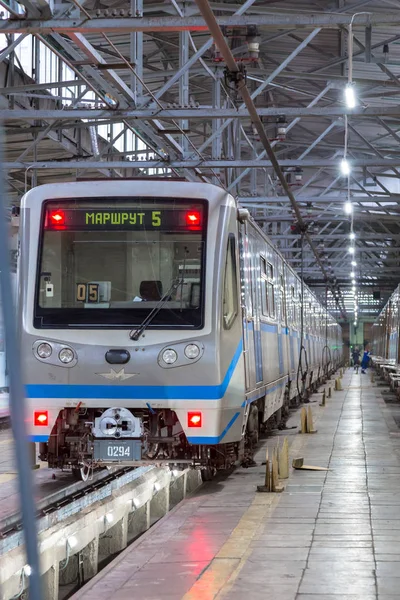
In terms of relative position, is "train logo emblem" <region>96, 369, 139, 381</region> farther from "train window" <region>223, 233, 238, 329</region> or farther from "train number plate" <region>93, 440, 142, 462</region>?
"train window" <region>223, 233, 238, 329</region>

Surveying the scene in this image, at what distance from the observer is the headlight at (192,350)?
9875 mm

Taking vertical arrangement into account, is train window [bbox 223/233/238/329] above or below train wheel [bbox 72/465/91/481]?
above

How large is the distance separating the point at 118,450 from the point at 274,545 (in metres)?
2.12

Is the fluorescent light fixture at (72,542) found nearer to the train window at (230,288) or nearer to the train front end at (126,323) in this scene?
the train front end at (126,323)

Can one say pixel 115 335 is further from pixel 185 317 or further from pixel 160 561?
pixel 160 561

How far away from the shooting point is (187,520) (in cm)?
951

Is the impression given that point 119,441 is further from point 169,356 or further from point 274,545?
point 274,545

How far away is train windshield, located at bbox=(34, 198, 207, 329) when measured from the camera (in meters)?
10.1

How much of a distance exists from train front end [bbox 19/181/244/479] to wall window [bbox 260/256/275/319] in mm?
4067

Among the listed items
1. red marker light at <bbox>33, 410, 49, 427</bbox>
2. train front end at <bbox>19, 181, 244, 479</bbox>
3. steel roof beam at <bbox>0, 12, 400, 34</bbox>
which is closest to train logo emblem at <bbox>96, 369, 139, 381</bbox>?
train front end at <bbox>19, 181, 244, 479</bbox>

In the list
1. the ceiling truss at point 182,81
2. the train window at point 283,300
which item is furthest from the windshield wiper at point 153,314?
the train window at point 283,300

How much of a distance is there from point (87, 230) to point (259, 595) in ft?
15.9

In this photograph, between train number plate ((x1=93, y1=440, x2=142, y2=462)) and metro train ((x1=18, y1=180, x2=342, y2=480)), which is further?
metro train ((x1=18, y1=180, x2=342, y2=480))

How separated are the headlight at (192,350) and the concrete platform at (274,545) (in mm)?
1562
